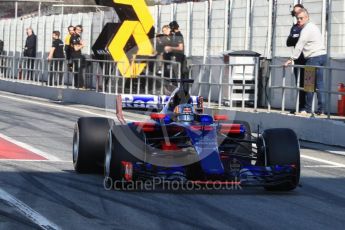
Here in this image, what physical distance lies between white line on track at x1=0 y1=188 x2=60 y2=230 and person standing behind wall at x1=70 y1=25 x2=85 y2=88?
1820 centimetres

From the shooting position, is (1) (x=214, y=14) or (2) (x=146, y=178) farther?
(1) (x=214, y=14)

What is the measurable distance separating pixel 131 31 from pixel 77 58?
2020 mm

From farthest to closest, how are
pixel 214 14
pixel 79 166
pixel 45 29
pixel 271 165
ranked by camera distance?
pixel 45 29, pixel 214 14, pixel 79 166, pixel 271 165

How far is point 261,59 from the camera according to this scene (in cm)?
2136

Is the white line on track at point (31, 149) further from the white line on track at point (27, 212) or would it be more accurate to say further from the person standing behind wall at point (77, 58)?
the person standing behind wall at point (77, 58)

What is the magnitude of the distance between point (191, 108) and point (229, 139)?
53 centimetres

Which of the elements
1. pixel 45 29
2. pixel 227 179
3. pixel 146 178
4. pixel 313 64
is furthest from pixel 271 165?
pixel 45 29

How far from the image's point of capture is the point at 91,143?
10.4m

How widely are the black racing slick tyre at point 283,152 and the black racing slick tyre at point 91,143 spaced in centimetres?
191

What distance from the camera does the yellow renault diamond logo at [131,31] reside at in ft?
87.8

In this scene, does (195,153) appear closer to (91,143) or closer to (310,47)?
(91,143)

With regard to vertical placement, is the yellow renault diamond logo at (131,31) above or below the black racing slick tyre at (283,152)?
above

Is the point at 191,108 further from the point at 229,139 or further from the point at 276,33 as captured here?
the point at 276,33

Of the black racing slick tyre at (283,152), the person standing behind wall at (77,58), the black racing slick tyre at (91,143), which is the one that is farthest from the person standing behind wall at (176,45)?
the black racing slick tyre at (283,152)
